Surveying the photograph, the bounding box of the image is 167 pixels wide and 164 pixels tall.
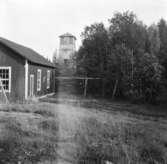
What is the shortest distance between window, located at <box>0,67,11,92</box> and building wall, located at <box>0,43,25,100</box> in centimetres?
22

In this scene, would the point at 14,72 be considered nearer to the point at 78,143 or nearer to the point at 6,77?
the point at 6,77

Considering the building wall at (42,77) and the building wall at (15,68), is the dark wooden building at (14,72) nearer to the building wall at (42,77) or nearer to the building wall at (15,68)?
the building wall at (15,68)

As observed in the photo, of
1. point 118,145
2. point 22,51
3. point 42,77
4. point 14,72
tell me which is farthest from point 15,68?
point 118,145

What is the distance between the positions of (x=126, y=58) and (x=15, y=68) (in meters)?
8.35

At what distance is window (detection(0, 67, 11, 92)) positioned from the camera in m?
13.3

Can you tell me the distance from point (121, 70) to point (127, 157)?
11.9 m

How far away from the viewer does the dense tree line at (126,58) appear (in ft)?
46.2

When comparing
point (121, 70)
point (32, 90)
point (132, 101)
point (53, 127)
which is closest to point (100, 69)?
point (121, 70)

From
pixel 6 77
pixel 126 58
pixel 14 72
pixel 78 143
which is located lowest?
pixel 78 143

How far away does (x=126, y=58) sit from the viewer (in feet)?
49.8

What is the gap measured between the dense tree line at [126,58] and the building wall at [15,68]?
7396 mm

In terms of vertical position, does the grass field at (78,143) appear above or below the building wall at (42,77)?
below

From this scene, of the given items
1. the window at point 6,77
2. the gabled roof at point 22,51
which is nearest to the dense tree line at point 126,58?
the gabled roof at point 22,51

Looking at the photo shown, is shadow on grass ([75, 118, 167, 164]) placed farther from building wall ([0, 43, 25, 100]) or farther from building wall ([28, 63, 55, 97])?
building wall ([28, 63, 55, 97])
